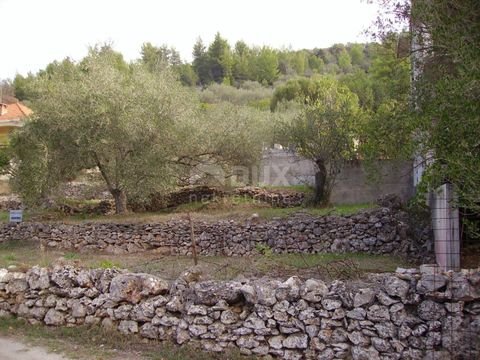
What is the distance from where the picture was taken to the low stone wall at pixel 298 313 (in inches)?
229

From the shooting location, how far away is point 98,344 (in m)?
6.96

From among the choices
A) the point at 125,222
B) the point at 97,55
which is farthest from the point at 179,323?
the point at 97,55

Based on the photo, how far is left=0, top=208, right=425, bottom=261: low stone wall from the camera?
1412cm

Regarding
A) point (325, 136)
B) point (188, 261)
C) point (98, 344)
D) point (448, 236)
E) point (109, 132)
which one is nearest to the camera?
point (98, 344)

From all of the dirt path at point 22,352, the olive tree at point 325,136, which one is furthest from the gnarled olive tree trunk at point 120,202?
the dirt path at point 22,352

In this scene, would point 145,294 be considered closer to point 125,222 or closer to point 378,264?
point 378,264

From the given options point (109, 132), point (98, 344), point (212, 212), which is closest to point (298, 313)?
point (98, 344)

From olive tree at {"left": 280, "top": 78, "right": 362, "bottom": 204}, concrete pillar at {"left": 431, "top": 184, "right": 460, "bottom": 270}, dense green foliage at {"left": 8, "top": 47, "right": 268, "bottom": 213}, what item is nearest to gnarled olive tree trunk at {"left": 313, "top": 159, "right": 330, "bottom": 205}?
olive tree at {"left": 280, "top": 78, "right": 362, "bottom": 204}

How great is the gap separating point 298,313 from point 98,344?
112 inches

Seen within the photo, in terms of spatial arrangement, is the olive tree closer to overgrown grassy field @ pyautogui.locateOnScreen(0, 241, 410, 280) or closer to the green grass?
overgrown grassy field @ pyautogui.locateOnScreen(0, 241, 410, 280)

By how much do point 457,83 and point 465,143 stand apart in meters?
0.70

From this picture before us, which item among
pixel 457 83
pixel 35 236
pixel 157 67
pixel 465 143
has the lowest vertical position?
pixel 35 236

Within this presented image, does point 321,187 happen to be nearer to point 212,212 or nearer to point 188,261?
point 212,212

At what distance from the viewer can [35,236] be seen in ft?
58.4
